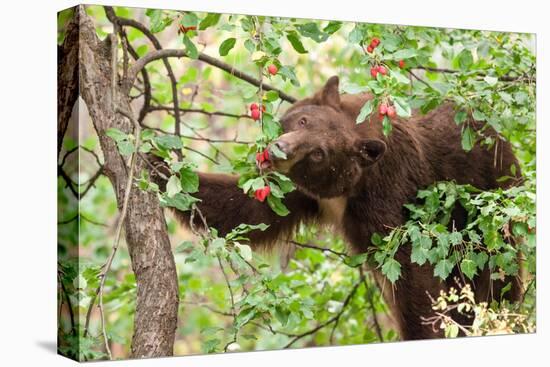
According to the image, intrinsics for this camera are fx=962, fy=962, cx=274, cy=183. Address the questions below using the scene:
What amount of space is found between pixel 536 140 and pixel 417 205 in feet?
3.53

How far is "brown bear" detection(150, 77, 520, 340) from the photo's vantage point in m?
5.91

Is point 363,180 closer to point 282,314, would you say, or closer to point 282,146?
point 282,146

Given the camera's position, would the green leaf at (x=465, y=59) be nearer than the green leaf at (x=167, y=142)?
No

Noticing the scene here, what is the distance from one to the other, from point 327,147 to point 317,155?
0.08 metres

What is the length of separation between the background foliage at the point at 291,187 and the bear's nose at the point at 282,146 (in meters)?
0.14

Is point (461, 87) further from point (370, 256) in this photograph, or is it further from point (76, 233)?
point (76, 233)

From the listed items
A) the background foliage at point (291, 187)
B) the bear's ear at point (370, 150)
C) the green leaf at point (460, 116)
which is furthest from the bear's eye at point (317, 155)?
the green leaf at point (460, 116)

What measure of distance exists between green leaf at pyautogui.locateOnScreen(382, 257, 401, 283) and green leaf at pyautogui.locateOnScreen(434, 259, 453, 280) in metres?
0.23

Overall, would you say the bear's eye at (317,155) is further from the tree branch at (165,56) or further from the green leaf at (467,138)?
the green leaf at (467,138)

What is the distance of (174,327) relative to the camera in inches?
204

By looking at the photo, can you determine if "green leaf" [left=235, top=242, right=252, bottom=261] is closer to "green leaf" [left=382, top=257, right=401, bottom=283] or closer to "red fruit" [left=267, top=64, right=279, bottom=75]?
Answer: "red fruit" [left=267, top=64, right=279, bottom=75]

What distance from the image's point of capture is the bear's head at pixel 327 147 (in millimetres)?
5812

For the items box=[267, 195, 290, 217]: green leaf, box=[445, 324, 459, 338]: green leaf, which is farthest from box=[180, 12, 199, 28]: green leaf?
box=[445, 324, 459, 338]: green leaf

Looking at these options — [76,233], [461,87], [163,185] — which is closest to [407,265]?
[461,87]
